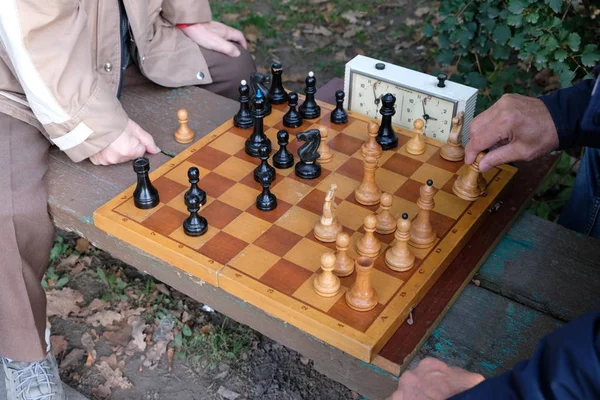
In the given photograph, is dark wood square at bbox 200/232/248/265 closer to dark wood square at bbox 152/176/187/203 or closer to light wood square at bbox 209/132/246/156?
dark wood square at bbox 152/176/187/203

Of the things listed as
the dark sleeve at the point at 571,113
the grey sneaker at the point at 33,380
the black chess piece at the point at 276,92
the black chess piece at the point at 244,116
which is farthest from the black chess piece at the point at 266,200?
the grey sneaker at the point at 33,380

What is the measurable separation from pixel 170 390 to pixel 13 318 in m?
0.74

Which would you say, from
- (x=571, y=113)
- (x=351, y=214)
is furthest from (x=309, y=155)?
(x=571, y=113)

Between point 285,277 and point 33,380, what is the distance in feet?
4.07

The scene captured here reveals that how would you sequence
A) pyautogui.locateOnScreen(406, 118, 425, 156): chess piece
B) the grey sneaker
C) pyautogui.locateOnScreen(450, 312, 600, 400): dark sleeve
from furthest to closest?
the grey sneaker < pyautogui.locateOnScreen(406, 118, 425, 156): chess piece < pyautogui.locateOnScreen(450, 312, 600, 400): dark sleeve

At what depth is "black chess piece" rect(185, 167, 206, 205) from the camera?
2.13 m

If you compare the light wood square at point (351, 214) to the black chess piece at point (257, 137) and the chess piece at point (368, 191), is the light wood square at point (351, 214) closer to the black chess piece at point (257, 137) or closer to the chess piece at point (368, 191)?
the chess piece at point (368, 191)

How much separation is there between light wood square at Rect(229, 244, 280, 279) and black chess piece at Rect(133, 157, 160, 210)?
1.25 feet

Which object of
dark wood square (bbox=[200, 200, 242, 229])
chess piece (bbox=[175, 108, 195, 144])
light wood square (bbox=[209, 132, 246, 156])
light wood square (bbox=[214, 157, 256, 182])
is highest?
dark wood square (bbox=[200, 200, 242, 229])

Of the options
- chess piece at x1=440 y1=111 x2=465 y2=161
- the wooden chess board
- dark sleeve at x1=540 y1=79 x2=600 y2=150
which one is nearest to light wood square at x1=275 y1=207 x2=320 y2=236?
the wooden chess board

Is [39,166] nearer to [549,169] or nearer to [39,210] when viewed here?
[39,210]

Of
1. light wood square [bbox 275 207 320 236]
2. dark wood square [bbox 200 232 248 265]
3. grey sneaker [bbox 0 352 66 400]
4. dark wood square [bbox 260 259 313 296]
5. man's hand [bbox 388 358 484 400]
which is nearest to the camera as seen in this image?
man's hand [bbox 388 358 484 400]

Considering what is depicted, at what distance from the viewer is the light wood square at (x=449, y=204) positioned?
2217 mm

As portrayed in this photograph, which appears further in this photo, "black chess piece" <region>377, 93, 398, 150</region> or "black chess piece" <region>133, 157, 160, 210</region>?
"black chess piece" <region>377, 93, 398, 150</region>
